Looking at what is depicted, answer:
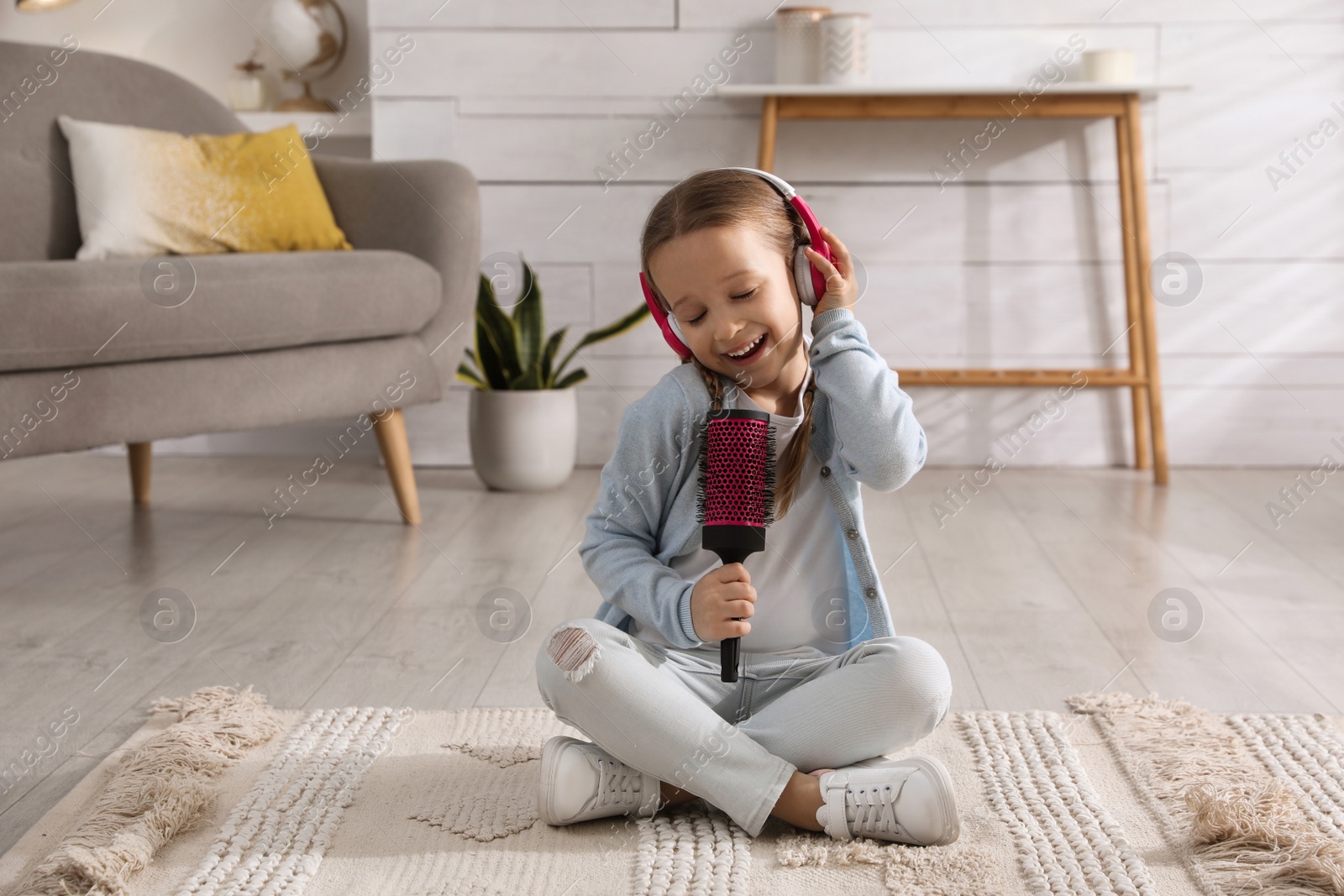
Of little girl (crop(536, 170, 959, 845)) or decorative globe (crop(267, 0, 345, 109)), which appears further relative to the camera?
decorative globe (crop(267, 0, 345, 109))

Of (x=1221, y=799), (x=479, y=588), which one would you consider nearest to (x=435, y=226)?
(x=479, y=588)

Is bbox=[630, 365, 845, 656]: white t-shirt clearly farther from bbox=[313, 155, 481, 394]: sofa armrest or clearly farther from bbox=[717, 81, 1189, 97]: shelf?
bbox=[717, 81, 1189, 97]: shelf

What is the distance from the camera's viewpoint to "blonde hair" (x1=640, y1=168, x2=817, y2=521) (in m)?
0.94

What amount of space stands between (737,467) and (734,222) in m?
0.19

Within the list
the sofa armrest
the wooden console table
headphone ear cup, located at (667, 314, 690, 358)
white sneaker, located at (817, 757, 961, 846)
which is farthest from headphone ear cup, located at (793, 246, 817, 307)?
the wooden console table

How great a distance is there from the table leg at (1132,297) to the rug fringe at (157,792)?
183cm

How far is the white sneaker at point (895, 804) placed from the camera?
2.90 feet

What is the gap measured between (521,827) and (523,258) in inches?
69.3

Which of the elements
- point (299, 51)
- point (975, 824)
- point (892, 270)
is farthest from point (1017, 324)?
point (975, 824)

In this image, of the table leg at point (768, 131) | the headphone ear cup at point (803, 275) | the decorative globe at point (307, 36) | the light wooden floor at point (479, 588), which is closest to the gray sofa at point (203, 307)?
the light wooden floor at point (479, 588)

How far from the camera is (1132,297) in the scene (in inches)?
95.9

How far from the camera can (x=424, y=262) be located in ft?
6.56

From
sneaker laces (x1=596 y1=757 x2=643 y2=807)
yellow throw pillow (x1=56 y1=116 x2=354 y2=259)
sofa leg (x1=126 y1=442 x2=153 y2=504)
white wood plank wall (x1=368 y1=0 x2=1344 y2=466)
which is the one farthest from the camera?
white wood plank wall (x1=368 y1=0 x2=1344 y2=466)

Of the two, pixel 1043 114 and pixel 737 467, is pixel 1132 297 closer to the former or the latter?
pixel 1043 114
